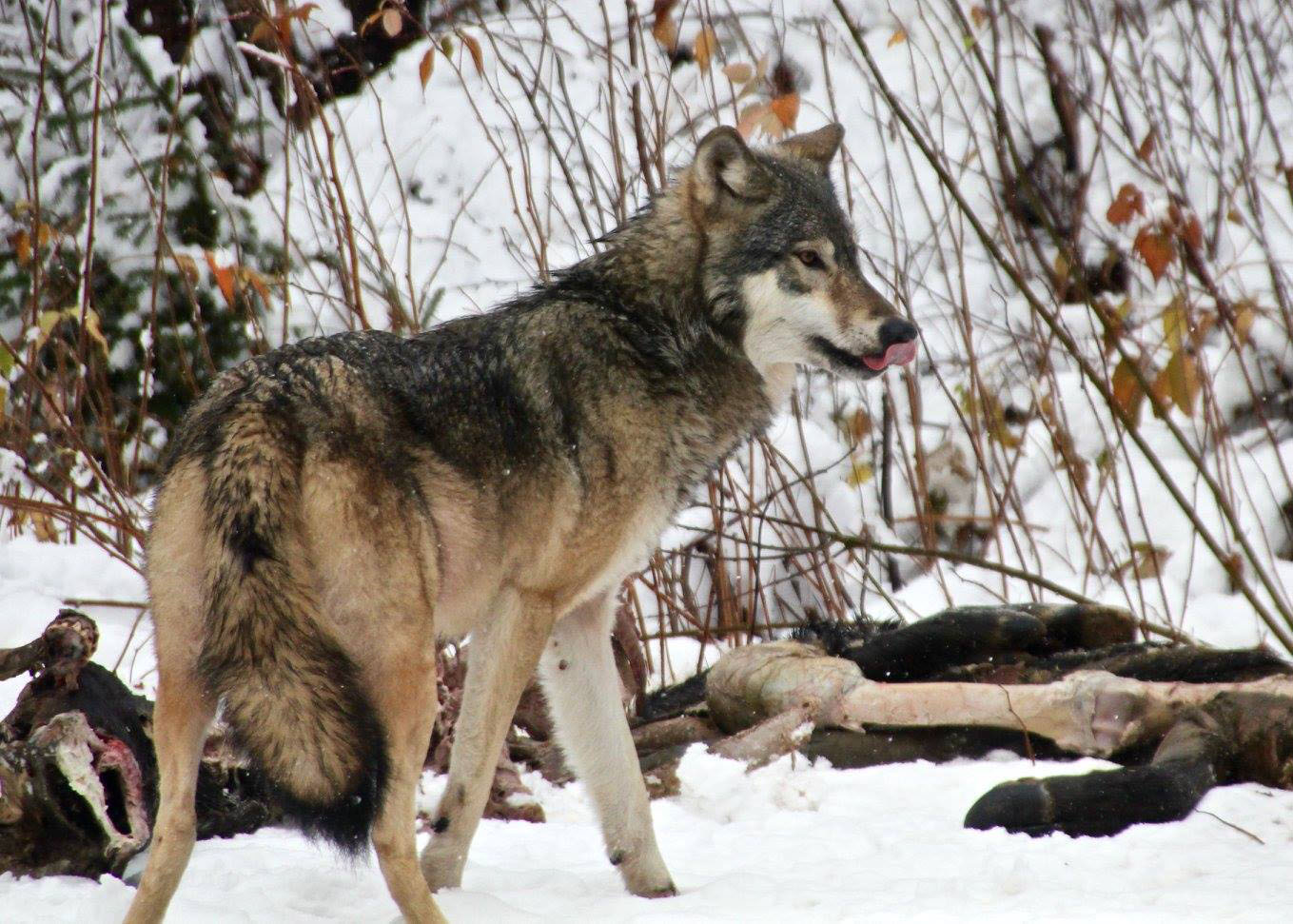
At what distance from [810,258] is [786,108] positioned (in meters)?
1.15

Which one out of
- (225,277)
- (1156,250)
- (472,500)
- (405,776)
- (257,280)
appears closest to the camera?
(405,776)

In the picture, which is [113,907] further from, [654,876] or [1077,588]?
[1077,588]

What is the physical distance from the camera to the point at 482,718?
3199mm

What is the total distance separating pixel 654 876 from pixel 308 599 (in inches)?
50.0

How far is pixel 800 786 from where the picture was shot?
13.0ft

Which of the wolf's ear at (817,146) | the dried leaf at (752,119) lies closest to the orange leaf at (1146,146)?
the wolf's ear at (817,146)

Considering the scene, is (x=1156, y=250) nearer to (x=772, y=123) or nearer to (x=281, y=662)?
(x=772, y=123)

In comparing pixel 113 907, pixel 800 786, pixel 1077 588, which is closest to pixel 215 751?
pixel 113 907

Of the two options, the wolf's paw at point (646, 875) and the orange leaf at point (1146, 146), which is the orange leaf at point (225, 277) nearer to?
the wolf's paw at point (646, 875)

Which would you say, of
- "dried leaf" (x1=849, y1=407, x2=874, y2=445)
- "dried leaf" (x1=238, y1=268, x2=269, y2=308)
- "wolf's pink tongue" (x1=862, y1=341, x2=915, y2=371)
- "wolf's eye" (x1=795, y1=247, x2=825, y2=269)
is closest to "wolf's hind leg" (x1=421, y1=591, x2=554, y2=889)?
"wolf's pink tongue" (x1=862, y1=341, x2=915, y2=371)

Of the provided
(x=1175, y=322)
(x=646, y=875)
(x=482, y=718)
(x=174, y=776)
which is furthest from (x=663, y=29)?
(x=174, y=776)

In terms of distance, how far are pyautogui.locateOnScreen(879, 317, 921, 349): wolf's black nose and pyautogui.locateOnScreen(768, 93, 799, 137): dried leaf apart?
1.33m

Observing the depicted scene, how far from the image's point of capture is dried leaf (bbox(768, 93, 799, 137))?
4406 mm

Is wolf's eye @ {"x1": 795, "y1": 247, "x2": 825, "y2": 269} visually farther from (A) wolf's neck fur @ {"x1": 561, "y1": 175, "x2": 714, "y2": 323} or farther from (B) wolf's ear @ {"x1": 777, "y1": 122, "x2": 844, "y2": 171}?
(B) wolf's ear @ {"x1": 777, "y1": 122, "x2": 844, "y2": 171}
